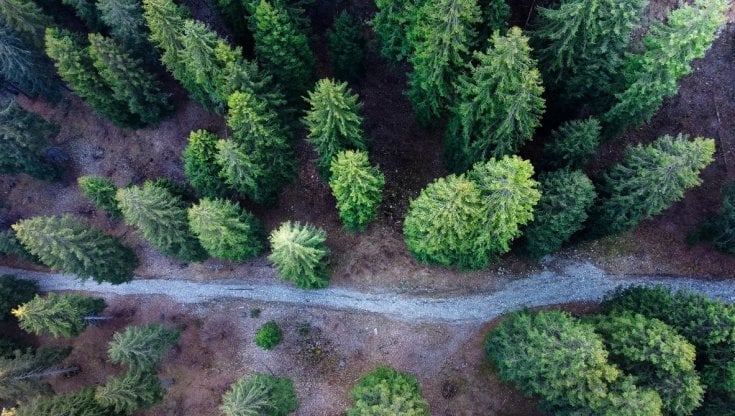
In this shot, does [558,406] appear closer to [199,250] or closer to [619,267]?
[619,267]

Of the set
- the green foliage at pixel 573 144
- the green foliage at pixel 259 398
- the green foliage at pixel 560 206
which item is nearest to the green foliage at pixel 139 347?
the green foliage at pixel 259 398

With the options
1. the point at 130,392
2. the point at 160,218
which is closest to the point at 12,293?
the point at 130,392

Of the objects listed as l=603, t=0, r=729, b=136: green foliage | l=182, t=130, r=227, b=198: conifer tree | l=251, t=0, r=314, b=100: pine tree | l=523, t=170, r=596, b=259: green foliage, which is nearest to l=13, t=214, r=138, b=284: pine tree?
l=182, t=130, r=227, b=198: conifer tree

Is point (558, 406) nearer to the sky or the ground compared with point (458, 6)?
nearer to the ground

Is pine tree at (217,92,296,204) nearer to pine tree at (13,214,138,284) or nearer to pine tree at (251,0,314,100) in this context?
pine tree at (251,0,314,100)

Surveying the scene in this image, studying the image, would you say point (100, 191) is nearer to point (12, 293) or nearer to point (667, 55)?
point (12, 293)

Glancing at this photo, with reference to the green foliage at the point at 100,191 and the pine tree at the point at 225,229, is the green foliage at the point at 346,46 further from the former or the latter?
the green foliage at the point at 100,191

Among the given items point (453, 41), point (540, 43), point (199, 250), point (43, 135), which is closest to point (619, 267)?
point (540, 43)
